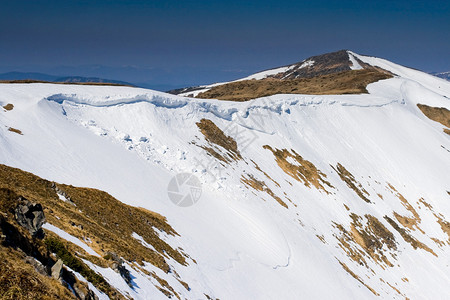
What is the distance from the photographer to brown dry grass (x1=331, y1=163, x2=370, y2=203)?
48778mm

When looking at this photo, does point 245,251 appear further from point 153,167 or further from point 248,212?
point 153,167

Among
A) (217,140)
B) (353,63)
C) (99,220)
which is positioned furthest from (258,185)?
(353,63)

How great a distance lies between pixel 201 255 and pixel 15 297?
49.7ft

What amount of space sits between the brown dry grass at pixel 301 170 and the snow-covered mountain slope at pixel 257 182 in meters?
0.23

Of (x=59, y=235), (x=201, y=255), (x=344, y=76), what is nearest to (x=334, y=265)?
(x=201, y=255)

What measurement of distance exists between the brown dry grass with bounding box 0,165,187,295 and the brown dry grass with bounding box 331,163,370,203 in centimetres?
3504

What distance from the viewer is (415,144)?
68.5 meters

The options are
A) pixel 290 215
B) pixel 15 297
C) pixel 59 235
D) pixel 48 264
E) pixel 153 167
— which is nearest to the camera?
pixel 15 297

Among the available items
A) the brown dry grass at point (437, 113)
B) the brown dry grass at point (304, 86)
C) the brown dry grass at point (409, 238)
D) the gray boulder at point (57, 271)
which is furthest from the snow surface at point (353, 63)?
A: the gray boulder at point (57, 271)

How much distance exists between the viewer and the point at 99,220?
59.2ft

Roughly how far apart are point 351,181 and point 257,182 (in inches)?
840

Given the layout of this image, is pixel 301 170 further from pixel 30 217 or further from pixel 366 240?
pixel 30 217

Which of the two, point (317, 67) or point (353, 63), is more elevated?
point (353, 63)

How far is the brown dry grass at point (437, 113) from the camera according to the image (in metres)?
87.3
